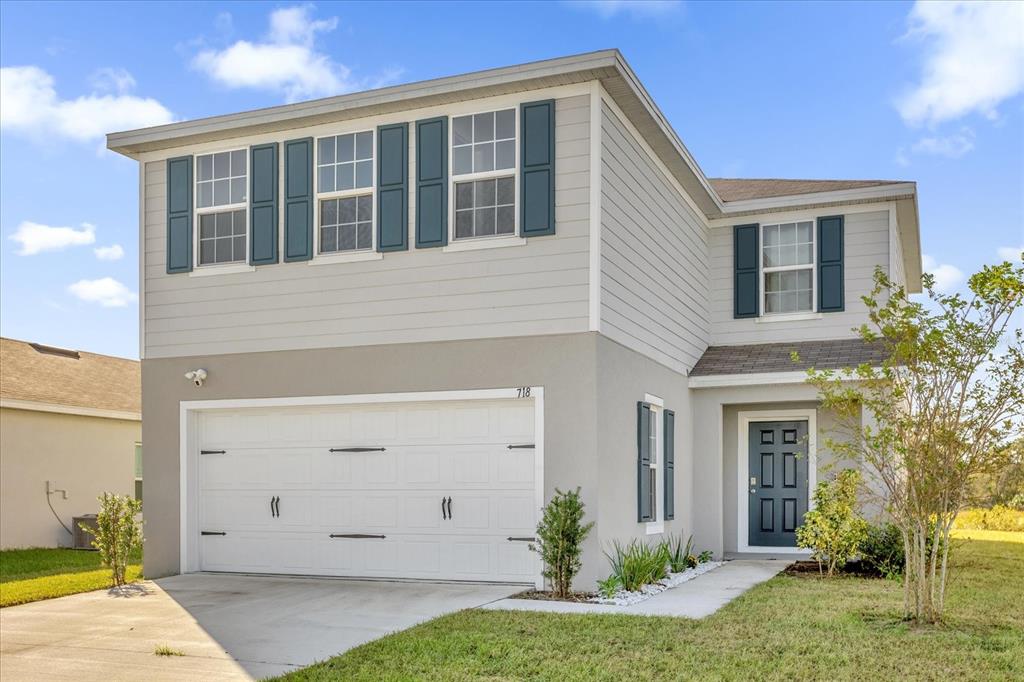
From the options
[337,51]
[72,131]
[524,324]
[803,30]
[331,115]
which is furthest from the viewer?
[72,131]

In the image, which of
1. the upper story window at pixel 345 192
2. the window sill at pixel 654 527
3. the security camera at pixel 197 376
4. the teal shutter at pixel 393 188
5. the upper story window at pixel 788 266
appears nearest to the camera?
the teal shutter at pixel 393 188

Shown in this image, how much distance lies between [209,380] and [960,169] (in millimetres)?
12510

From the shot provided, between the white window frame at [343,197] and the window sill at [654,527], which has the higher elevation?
the white window frame at [343,197]

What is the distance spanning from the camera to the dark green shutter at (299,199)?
12.3m

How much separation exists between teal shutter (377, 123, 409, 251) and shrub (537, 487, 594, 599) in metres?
3.46

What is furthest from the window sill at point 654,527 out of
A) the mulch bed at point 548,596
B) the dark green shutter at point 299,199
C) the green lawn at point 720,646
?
the dark green shutter at point 299,199

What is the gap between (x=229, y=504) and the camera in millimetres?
12797

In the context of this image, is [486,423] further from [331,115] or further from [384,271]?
[331,115]

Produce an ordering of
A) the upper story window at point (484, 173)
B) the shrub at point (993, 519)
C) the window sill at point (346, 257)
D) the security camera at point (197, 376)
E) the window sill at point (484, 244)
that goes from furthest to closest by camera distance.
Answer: the shrub at point (993, 519), the security camera at point (197, 376), the window sill at point (346, 257), the upper story window at point (484, 173), the window sill at point (484, 244)

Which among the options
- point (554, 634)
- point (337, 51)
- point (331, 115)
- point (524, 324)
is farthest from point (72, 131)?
point (554, 634)

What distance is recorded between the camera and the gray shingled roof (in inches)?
565

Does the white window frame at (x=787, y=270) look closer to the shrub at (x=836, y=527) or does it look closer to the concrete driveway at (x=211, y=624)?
the shrub at (x=836, y=527)

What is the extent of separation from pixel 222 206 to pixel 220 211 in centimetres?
7

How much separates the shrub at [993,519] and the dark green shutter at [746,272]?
8.65 meters
